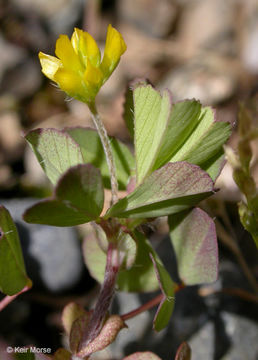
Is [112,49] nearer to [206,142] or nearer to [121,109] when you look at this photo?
[206,142]

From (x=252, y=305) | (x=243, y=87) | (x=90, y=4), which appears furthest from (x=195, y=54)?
(x=252, y=305)

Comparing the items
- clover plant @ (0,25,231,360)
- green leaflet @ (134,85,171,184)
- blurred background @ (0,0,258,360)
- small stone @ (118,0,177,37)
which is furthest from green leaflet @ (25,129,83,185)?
small stone @ (118,0,177,37)

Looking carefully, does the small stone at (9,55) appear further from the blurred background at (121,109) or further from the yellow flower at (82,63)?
the yellow flower at (82,63)

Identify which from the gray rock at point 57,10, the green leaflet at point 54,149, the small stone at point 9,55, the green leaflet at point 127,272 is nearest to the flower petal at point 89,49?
the green leaflet at point 54,149

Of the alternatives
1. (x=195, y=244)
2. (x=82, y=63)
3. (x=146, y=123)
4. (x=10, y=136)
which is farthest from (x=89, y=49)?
(x=10, y=136)

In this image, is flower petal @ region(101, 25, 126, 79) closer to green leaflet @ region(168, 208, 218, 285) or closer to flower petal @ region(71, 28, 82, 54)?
flower petal @ region(71, 28, 82, 54)

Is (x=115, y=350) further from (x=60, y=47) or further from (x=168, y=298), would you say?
(x=60, y=47)

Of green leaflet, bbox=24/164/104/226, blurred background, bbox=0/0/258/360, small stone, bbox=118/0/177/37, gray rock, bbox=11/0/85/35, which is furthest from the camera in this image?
small stone, bbox=118/0/177/37
